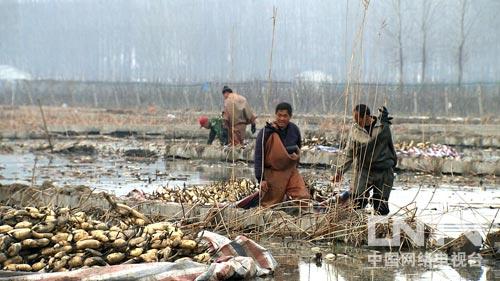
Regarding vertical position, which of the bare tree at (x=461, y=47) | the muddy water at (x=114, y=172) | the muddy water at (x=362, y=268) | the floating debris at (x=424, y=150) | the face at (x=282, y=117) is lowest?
the muddy water at (x=114, y=172)

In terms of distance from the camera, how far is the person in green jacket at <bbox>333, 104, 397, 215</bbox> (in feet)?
26.8

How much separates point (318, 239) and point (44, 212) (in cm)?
245

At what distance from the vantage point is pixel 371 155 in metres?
8.24

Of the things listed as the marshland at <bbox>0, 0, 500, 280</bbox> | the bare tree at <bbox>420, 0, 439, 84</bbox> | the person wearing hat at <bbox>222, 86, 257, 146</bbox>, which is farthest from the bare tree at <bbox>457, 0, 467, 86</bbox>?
the person wearing hat at <bbox>222, 86, 257, 146</bbox>

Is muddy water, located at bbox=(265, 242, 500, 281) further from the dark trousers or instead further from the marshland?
the dark trousers

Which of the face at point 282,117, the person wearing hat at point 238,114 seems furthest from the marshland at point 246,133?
the person wearing hat at point 238,114

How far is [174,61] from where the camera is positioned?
121 feet

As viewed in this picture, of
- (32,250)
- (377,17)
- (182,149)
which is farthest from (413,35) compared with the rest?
(32,250)

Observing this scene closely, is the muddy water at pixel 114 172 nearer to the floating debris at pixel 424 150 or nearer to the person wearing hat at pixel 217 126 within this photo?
the person wearing hat at pixel 217 126

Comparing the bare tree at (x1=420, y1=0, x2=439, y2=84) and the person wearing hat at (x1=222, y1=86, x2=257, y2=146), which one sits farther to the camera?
the bare tree at (x1=420, y1=0, x2=439, y2=84)

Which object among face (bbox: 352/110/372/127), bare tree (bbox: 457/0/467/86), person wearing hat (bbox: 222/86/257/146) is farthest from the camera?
bare tree (bbox: 457/0/467/86)

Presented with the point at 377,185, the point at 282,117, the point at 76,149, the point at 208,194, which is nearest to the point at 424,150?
the point at 76,149

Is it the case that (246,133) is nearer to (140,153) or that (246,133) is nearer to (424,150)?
(140,153)

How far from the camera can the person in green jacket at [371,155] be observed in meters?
8.17
